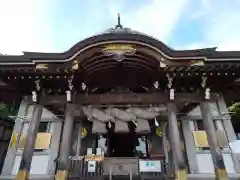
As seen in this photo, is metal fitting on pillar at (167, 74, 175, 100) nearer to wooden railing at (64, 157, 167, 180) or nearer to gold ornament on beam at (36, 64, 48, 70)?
wooden railing at (64, 157, 167, 180)

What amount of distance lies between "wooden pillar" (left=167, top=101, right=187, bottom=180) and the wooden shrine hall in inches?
1.3

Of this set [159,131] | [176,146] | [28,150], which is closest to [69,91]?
[28,150]

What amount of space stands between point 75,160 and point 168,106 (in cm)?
447

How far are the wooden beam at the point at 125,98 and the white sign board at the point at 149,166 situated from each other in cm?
237

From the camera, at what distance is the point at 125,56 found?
8.43 metres

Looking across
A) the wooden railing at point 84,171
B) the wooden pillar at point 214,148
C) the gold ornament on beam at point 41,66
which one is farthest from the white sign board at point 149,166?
the gold ornament on beam at point 41,66

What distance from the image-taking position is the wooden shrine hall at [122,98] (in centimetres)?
815

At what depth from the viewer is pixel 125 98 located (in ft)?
29.2

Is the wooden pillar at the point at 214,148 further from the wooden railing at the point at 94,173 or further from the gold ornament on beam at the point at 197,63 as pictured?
the wooden railing at the point at 94,173

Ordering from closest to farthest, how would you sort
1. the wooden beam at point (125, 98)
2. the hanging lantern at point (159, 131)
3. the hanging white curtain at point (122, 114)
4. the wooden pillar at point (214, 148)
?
the wooden pillar at point (214, 148) → the hanging white curtain at point (122, 114) → the wooden beam at point (125, 98) → the hanging lantern at point (159, 131)

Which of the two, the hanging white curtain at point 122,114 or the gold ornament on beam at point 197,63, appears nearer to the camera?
the gold ornament on beam at point 197,63

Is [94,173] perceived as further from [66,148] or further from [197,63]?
[197,63]

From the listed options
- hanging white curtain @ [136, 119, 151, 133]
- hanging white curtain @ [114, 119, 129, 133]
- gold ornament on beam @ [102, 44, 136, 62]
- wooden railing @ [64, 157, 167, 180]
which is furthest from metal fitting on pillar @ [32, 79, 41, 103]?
hanging white curtain @ [136, 119, 151, 133]

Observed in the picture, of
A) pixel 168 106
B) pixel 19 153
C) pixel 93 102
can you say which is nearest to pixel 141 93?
pixel 168 106
